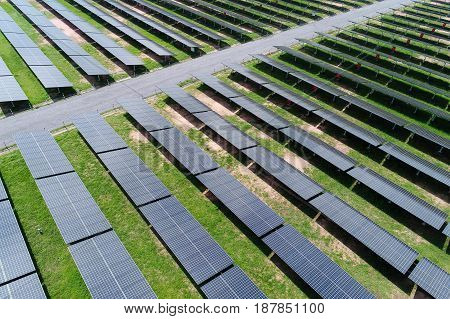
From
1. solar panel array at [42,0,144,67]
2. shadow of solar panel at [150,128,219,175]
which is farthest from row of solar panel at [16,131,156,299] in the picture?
solar panel array at [42,0,144,67]

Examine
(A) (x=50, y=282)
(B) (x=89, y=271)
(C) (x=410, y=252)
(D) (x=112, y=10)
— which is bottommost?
(A) (x=50, y=282)

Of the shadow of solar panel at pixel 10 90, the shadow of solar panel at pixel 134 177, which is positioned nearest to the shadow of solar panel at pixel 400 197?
the shadow of solar panel at pixel 134 177

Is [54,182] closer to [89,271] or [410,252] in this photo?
[89,271]

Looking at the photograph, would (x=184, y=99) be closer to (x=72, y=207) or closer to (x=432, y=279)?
(x=72, y=207)

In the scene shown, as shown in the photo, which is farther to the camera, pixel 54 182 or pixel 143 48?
pixel 143 48

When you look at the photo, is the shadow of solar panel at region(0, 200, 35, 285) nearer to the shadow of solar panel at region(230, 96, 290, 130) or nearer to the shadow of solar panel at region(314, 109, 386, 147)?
the shadow of solar panel at region(230, 96, 290, 130)

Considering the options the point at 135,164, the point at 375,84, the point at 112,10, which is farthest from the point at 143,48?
the point at 375,84
